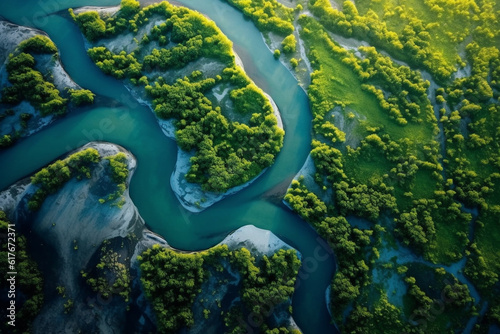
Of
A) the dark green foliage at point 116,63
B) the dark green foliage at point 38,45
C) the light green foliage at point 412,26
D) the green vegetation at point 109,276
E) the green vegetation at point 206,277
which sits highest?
the light green foliage at point 412,26

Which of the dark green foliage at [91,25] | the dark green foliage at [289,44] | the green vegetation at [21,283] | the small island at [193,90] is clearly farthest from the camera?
the dark green foliage at [289,44]

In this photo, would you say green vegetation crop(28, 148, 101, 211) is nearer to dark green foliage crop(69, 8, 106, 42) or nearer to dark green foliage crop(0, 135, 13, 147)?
dark green foliage crop(0, 135, 13, 147)

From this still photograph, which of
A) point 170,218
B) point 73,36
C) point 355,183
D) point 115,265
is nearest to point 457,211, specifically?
point 355,183

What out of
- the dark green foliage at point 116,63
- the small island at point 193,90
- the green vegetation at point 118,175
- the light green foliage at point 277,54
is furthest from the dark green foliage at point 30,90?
the light green foliage at point 277,54

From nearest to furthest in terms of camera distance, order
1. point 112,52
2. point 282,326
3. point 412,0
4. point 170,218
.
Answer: point 282,326
point 170,218
point 112,52
point 412,0

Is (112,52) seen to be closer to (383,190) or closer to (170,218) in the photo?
(170,218)

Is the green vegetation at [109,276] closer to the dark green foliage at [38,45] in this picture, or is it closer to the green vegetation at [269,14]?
the dark green foliage at [38,45]

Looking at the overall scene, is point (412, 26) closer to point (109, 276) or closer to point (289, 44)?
point (289, 44)

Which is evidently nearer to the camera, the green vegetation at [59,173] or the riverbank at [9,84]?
the green vegetation at [59,173]
